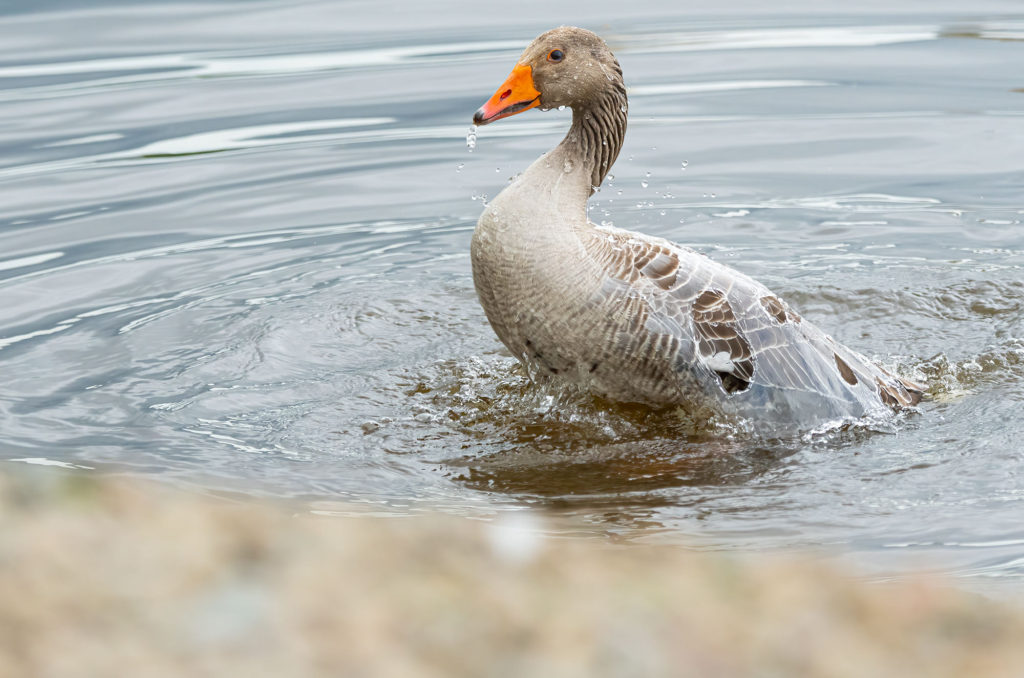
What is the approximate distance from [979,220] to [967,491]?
5.14 metres

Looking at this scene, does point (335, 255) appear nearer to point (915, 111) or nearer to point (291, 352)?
point (291, 352)

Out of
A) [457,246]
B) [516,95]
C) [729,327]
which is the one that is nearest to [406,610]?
[729,327]

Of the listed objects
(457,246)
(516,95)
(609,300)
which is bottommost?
(457,246)

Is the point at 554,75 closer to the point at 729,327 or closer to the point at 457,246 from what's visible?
the point at 729,327

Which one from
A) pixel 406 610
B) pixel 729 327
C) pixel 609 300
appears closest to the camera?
pixel 406 610

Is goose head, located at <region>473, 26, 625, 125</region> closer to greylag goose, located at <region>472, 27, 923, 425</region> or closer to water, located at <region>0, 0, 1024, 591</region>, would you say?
greylag goose, located at <region>472, 27, 923, 425</region>

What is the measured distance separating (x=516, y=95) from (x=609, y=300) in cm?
125

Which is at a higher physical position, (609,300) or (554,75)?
(554,75)

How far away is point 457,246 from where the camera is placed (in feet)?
34.6

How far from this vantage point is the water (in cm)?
639

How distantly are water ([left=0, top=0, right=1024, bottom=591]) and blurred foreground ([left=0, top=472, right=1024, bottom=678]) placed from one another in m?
2.11

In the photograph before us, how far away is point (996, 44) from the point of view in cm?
1545

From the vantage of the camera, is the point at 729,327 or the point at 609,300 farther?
the point at 729,327

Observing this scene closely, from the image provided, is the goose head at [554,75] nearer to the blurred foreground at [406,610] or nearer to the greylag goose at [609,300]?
the greylag goose at [609,300]
